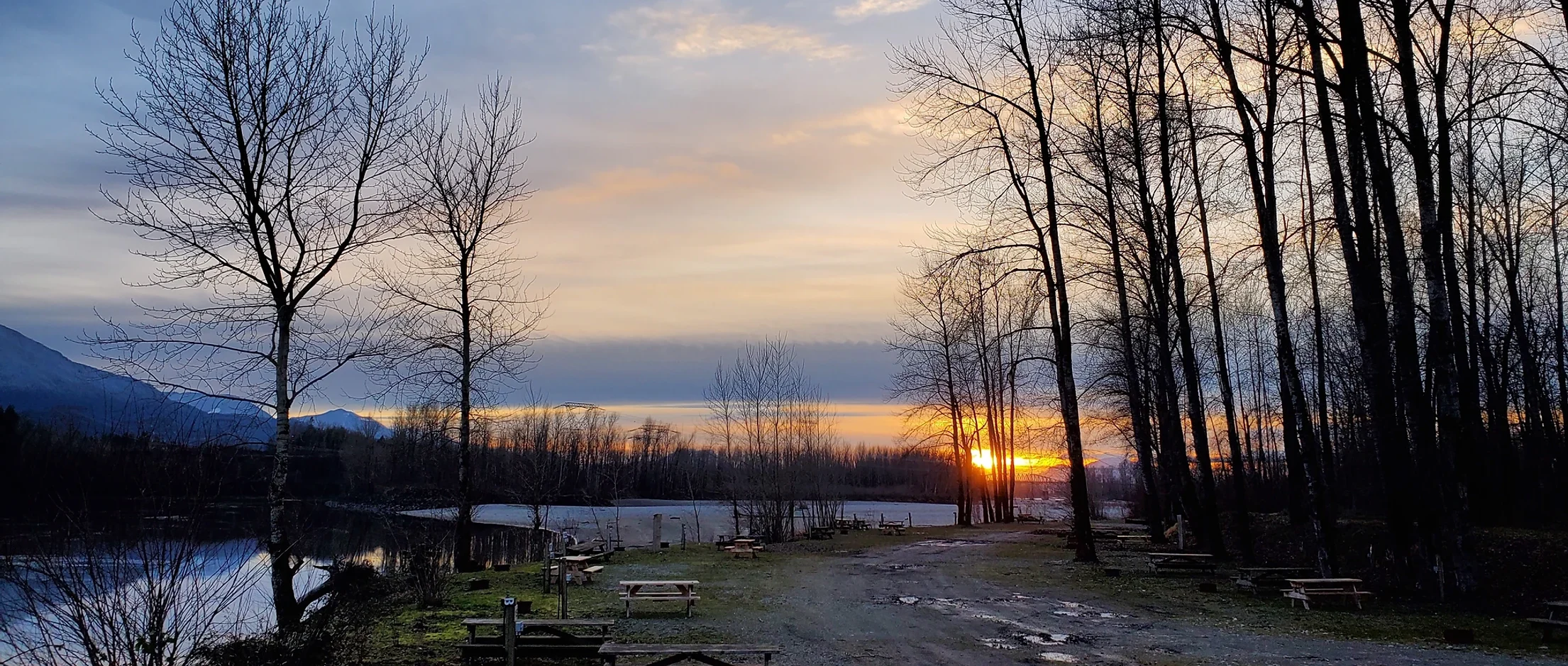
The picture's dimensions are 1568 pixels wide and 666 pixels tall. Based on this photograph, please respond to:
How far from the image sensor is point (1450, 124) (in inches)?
591

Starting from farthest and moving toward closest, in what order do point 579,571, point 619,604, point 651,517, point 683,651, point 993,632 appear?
point 651,517 → point 579,571 → point 619,604 → point 993,632 → point 683,651

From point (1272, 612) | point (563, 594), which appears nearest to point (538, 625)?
point (563, 594)

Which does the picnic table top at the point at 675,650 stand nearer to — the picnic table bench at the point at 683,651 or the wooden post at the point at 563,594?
the picnic table bench at the point at 683,651

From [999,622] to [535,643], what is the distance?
6449 millimetres

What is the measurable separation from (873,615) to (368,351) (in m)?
8.86

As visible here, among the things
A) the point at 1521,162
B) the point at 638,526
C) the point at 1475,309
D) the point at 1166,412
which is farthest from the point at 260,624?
the point at 638,526

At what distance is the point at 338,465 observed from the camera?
4631 centimetres

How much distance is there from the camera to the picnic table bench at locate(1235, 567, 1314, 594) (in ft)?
48.8

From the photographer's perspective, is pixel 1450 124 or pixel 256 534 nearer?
pixel 256 534

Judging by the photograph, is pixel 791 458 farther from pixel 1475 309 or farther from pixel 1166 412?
pixel 1475 309

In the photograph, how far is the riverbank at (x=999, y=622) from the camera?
32.2ft

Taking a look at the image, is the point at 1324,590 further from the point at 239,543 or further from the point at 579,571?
the point at 239,543

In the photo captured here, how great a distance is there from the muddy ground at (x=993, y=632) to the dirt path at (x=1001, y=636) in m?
0.02

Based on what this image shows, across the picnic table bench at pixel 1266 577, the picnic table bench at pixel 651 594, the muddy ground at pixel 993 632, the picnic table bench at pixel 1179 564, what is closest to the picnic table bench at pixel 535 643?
the muddy ground at pixel 993 632
